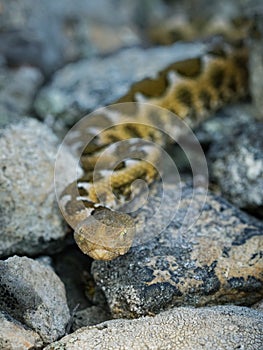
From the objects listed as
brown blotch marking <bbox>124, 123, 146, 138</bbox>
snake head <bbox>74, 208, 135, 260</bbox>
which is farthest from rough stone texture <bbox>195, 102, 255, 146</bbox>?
snake head <bbox>74, 208, 135, 260</bbox>

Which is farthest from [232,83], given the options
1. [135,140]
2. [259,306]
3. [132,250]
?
[259,306]

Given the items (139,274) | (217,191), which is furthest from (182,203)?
(139,274)

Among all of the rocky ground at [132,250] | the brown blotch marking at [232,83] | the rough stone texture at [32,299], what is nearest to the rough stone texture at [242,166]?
the rocky ground at [132,250]

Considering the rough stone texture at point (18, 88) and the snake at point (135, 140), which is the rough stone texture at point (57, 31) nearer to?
the rough stone texture at point (18, 88)

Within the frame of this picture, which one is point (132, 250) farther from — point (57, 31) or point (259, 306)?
point (57, 31)

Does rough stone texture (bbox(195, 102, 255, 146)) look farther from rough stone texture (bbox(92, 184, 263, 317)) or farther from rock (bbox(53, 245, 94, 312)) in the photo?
rock (bbox(53, 245, 94, 312))

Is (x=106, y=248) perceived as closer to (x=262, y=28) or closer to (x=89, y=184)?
(x=89, y=184)
